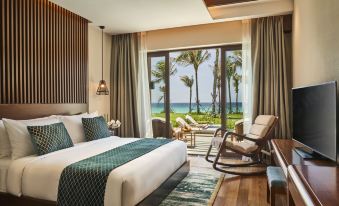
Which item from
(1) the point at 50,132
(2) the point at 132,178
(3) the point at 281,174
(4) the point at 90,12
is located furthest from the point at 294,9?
(1) the point at 50,132

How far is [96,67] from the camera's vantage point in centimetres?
496

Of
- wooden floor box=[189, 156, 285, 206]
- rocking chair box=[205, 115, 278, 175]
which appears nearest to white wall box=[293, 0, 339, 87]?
rocking chair box=[205, 115, 278, 175]

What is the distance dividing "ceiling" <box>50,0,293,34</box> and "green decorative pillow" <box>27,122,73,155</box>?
1.92 meters

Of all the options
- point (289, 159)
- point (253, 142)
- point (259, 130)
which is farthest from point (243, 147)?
point (289, 159)

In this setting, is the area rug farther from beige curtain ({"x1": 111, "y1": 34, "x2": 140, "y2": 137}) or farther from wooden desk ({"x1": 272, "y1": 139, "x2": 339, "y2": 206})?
beige curtain ({"x1": 111, "y1": 34, "x2": 140, "y2": 137})

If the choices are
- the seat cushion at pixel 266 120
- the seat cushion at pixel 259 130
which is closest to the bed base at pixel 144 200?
the seat cushion at pixel 259 130

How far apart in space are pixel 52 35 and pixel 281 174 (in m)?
3.60

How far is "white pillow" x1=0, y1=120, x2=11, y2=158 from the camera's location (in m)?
2.65

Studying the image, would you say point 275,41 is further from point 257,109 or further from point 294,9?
point 257,109

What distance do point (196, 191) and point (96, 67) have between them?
323 cm

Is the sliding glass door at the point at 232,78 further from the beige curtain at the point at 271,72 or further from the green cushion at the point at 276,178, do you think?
the green cushion at the point at 276,178

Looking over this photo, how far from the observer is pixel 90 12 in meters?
4.00

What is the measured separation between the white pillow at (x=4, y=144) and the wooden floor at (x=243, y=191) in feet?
7.72

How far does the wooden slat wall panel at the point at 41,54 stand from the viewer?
3027 millimetres
